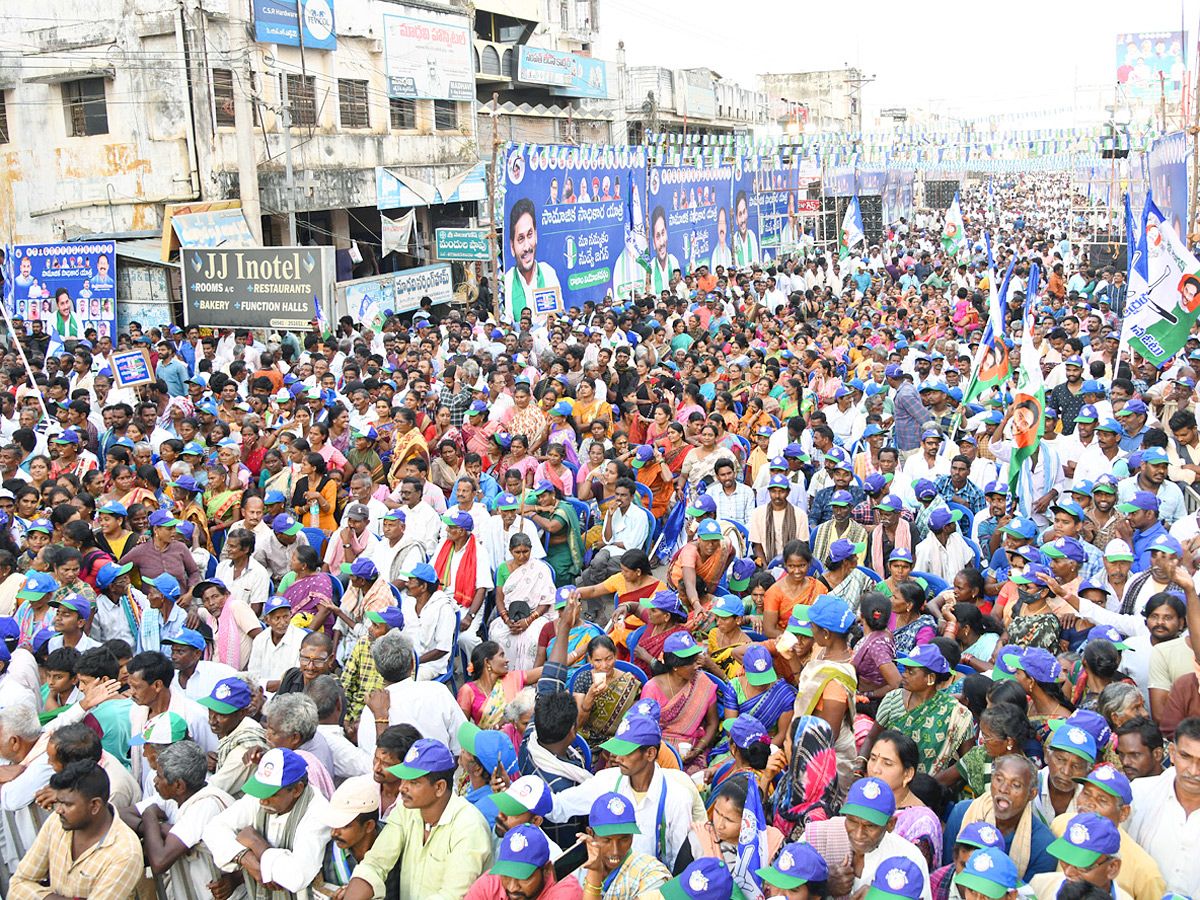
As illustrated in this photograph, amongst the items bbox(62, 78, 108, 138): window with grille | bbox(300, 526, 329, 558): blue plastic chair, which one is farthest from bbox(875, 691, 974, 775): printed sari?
bbox(62, 78, 108, 138): window with grille

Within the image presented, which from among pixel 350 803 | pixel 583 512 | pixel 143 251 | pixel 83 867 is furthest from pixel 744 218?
pixel 83 867

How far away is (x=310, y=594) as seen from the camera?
19.6 feet

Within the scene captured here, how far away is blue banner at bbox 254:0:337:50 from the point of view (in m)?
20.4

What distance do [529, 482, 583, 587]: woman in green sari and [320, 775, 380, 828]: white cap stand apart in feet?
11.3

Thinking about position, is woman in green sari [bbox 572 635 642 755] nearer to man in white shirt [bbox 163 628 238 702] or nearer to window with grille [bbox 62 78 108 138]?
man in white shirt [bbox 163 628 238 702]

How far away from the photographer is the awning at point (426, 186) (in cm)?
2195

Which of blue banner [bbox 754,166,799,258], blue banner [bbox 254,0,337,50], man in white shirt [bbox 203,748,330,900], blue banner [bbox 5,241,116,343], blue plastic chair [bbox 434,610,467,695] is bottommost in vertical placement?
blue plastic chair [bbox 434,610,467,695]

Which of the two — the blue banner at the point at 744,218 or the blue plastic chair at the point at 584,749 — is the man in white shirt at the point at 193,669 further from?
the blue banner at the point at 744,218

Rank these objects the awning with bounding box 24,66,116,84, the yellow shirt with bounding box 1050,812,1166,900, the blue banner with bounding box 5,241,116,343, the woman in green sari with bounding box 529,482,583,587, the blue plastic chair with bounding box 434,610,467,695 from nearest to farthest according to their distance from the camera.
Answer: the yellow shirt with bounding box 1050,812,1166,900 → the blue plastic chair with bounding box 434,610,467,695 → the woman in green sari with bounding box 529,482,583,587 → the blue banner with bounding box 5,241,116,343 → the awning with bounding box 24,66,116,84

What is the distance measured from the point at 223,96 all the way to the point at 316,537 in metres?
15.3

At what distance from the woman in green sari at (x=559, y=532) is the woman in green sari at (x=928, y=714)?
2.97 meters

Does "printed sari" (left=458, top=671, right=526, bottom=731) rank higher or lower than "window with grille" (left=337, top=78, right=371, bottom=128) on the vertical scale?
lower

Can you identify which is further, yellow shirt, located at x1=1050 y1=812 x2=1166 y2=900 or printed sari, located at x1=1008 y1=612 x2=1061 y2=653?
printed sari, located at x1=1008 y1=612 x2=1061 y2=653

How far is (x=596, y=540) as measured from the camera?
7586mm
